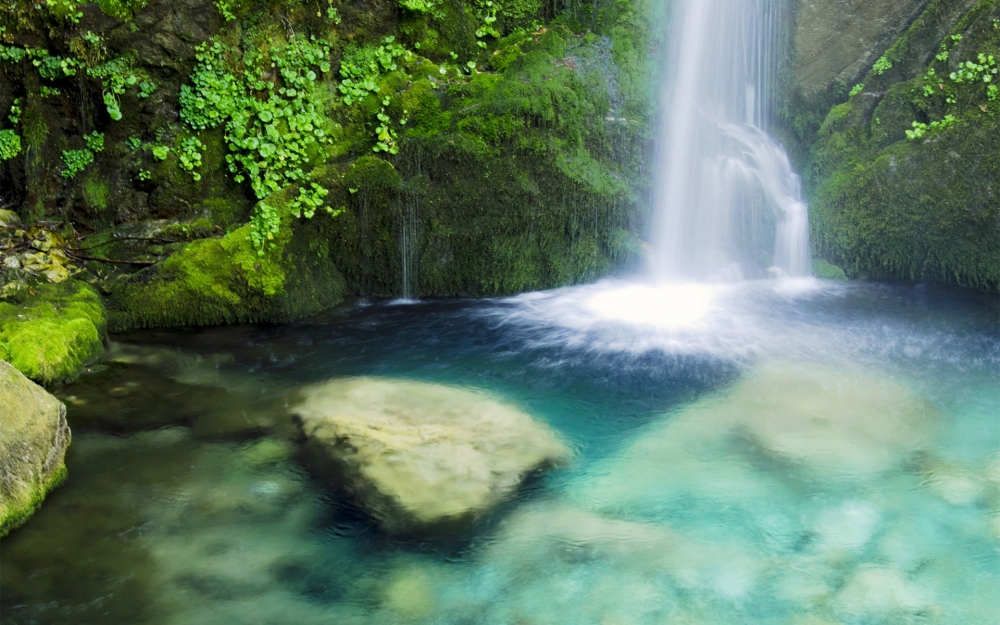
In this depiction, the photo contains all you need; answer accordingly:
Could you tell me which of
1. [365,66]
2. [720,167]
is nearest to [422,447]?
[365,66]

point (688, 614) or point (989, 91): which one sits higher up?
point (989, 91)

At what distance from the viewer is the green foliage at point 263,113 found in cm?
737

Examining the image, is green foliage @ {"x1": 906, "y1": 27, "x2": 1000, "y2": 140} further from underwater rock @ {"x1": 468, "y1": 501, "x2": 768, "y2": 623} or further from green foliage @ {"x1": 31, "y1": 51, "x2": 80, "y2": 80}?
green foliage @ {"x1": 31, "y1": 51, "x2": 80, "y2": 80}

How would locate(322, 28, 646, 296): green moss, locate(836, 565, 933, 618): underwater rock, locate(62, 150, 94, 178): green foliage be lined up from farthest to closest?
locate(322, 28, 646, 296): green moss < locate(62, 150, 94, 178): green foliage < locate(836, 565, 933, 618): underwater rock

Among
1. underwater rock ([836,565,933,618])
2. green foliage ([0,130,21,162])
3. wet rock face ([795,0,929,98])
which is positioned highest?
wet rock face ([795,0,929,98])

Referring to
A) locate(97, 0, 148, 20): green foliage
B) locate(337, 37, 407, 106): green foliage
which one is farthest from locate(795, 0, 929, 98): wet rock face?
locate(97, 0, 148, 20): green foliage

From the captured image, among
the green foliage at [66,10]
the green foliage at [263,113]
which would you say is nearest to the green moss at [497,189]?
the green foliage at [263,113]

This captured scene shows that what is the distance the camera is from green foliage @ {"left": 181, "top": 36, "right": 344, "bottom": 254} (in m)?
7.37

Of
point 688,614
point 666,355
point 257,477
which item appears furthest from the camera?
point 666,355

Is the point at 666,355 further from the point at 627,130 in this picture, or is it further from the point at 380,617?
the point at 380,617

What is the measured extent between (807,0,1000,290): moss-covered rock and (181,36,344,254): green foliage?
5885 millimetres

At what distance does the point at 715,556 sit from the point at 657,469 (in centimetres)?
91

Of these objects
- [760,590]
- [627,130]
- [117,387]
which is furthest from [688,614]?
[627,130]

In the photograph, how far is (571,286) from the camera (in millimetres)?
8398
